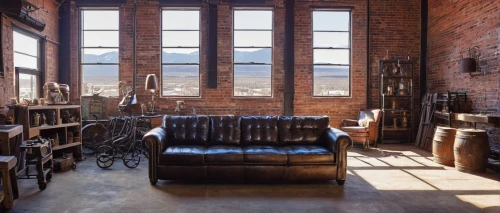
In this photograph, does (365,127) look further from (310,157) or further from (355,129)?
(310,157)

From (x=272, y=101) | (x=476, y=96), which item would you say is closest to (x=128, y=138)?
(x=272, y=101)

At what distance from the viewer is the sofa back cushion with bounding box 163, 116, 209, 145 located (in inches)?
206

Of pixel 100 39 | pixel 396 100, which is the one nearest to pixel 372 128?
pixel 396 100

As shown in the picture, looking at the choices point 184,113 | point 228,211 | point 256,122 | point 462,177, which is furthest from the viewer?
point 184,113

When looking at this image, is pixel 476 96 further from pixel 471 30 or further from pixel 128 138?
pixel 128 138

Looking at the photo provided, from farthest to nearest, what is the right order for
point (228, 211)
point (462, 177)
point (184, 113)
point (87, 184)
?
point (184, 113)
point (462, 177)
point (87, 184)
point (228, 211)

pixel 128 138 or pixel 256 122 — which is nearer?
pixel 256 122

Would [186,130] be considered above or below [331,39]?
below

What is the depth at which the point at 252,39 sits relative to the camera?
28.1ft

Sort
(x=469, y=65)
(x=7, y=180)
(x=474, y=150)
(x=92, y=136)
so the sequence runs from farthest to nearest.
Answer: (x=92, y=136) < (x=469, y=65) < (x=474, y=150) < (x=7, y=180)

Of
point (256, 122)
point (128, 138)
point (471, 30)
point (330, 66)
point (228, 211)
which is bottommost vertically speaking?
point (228, 211)

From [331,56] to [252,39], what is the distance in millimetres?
2108

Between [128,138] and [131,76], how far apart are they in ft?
7.40

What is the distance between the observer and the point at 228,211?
3570 millimetres
